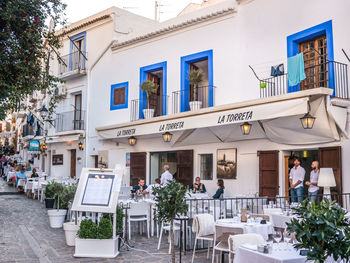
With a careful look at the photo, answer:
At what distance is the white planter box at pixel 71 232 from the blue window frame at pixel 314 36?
6912mm

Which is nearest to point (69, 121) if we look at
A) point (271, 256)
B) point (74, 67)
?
point (74, 67)

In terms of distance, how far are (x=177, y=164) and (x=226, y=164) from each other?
7.56 feet

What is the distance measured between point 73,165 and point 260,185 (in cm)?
1177

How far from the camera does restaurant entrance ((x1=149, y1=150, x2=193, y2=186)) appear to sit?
13.8 metres

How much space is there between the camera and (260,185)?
11.5 metres

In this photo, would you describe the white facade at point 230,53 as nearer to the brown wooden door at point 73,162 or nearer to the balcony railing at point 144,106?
the balcony railing at point 144,106

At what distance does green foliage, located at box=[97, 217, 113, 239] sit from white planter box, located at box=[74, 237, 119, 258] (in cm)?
8

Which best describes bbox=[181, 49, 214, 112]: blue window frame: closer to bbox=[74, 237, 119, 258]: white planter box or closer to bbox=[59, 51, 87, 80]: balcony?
bbox=[59, 51, 87, 80]: balcony

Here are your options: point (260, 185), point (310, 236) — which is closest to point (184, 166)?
point (260, 185)

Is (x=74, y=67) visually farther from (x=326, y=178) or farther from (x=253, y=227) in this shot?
(x=253, y=227)

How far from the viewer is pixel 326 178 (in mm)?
9141

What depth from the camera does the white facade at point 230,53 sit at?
10.7 meters

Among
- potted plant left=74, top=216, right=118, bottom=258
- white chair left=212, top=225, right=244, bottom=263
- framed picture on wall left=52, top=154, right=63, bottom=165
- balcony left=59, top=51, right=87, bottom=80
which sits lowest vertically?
potted plant left=74, top=216, right=118, bottom=258

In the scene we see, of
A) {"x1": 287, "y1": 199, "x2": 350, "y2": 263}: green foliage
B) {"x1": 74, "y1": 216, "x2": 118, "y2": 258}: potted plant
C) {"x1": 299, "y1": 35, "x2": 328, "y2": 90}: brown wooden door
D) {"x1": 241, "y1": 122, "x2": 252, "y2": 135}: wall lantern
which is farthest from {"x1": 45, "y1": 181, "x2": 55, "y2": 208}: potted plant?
{"x1": 287, "y1": 199, "x2": 350, "y2": 263}: green foliage
